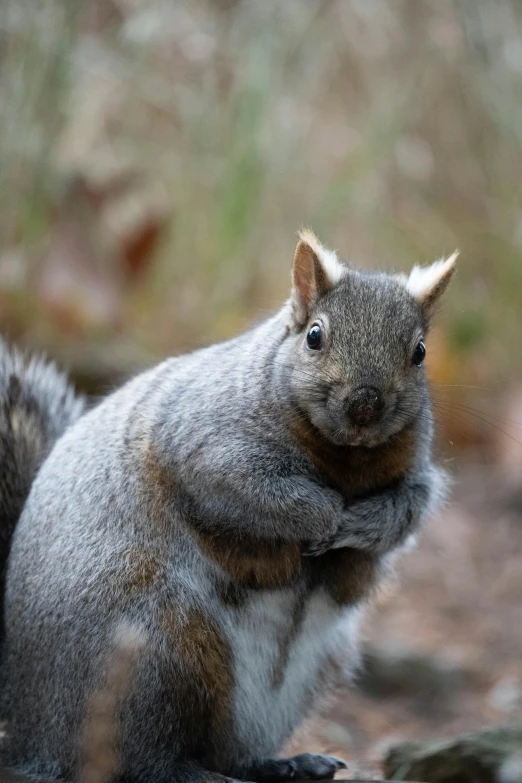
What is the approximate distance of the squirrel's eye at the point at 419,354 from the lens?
112 inches

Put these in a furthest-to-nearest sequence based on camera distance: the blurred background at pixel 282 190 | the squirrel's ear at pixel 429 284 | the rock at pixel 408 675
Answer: the blurred background at pixel 282 190 → the rock at pixel 408 675 → the squirrel's ear at pixel 429 284

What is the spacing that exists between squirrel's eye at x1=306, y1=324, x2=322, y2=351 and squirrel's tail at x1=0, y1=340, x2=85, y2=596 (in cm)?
101

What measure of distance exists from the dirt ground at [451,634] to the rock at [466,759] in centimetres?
24

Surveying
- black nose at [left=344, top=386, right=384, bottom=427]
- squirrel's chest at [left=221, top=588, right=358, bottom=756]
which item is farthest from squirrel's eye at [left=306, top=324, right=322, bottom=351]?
squirrel's chest at [left=221, top=588, right=358, bottom=756]

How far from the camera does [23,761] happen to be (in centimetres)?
292

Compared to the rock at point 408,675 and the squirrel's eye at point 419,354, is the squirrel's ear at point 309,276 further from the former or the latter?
the rock at point 408,675

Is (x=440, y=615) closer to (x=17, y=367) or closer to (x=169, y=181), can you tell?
(x=17, y=367)

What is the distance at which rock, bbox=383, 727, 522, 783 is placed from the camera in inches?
119

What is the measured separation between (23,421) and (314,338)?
1078mm

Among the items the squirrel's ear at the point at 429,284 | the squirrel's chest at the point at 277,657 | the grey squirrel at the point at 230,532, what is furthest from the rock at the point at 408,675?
the squirrel's ear at the point at 429,284

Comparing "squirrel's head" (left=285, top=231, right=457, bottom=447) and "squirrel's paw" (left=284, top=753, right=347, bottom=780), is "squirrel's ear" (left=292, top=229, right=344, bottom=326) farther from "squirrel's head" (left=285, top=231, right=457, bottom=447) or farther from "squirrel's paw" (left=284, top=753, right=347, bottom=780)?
"squirrel's paw" (left=284, top=753, right=347, bottom=780)

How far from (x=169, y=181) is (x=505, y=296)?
7.84 ft

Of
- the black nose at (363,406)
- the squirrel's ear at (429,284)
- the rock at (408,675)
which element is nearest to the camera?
the black nose at (363,406)

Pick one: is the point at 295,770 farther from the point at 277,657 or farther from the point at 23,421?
the point at 23,421
